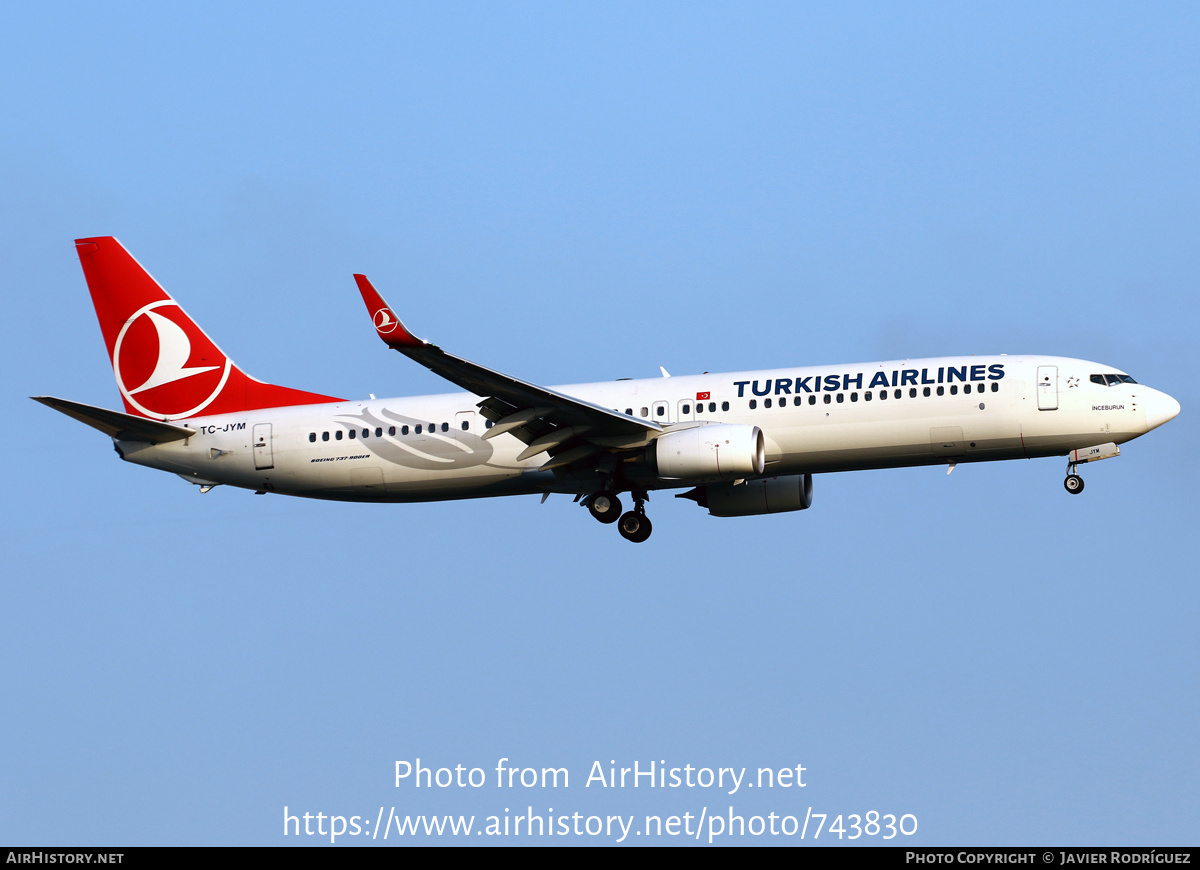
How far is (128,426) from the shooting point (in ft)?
148

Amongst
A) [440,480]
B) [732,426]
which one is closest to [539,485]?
[440,480]

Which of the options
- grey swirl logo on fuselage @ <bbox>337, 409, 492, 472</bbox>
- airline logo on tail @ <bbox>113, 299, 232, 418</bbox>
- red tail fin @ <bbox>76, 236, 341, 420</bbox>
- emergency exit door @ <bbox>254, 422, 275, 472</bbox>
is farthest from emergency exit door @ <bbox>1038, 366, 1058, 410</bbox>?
airline logo on tail @ <bbox>113, 299, 232, 418</bbox>

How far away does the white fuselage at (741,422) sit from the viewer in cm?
4081

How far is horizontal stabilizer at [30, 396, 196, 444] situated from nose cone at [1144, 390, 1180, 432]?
86.7 ft

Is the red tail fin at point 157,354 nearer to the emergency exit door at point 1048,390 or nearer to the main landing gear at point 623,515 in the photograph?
the main landing gear at point 623,515

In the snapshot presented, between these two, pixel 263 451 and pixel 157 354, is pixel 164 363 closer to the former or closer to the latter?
pixel 157 354

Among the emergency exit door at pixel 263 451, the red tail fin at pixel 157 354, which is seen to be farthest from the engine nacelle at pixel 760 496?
the emergency exit door at pixel 263 451

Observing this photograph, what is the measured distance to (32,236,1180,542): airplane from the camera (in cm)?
4069

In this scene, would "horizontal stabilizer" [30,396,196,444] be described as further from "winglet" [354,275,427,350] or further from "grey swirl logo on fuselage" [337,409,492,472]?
"winglet" [354,275,427,350]

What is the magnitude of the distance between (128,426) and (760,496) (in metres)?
18.2

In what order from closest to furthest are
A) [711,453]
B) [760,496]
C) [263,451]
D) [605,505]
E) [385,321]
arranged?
[385,321] → [711,453] → [605,505] → [263,451] → [760,496]

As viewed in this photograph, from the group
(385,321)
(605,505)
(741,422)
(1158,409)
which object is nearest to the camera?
(385,321)

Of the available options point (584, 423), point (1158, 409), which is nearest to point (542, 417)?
point (584, 423)

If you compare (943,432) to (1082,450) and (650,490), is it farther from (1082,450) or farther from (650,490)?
(650,490)
